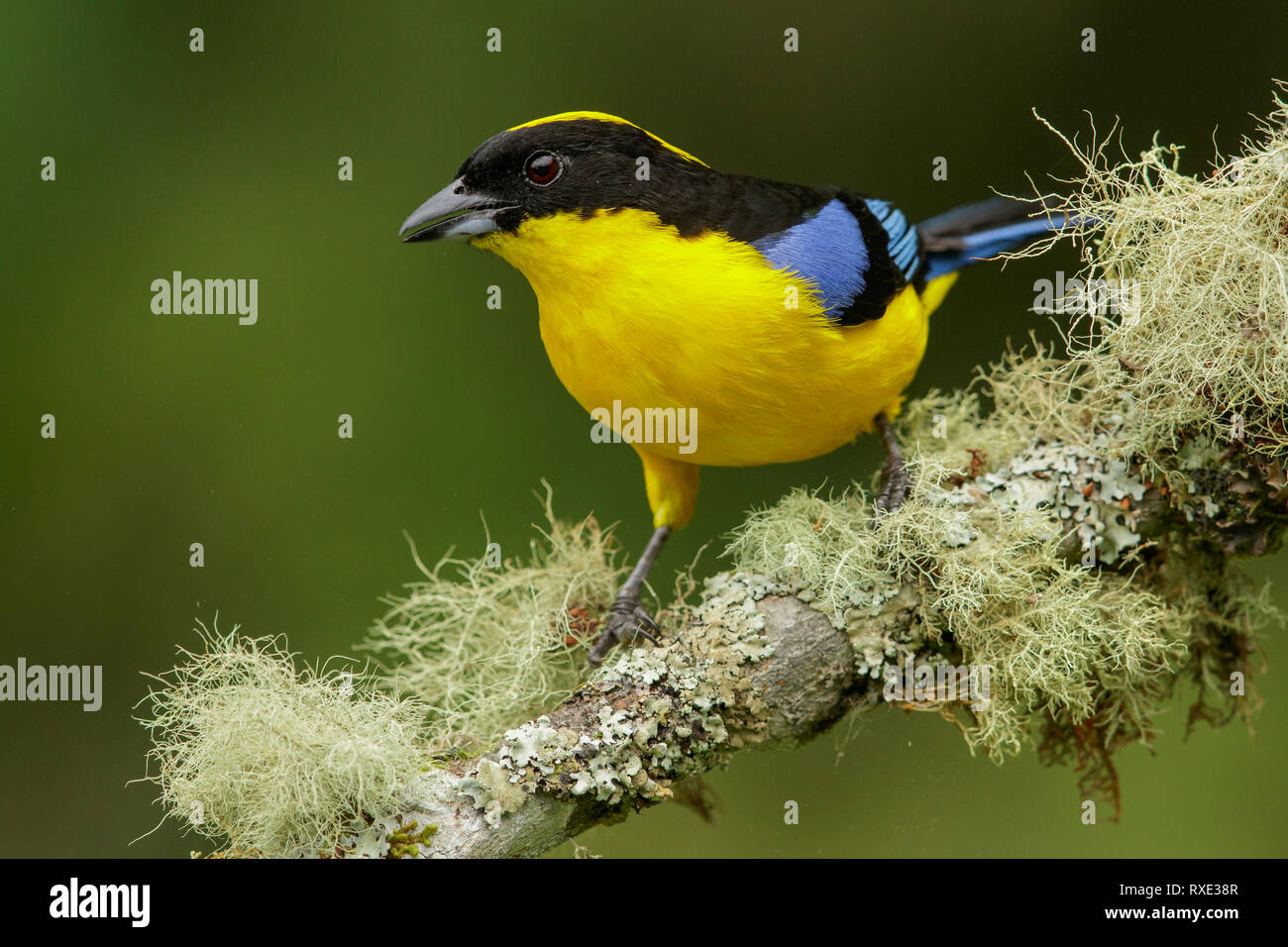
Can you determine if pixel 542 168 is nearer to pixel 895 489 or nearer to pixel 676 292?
pixel 676 292

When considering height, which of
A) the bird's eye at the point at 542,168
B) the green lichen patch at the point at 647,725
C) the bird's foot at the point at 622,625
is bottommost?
the green lichen patch at the point at 647,725

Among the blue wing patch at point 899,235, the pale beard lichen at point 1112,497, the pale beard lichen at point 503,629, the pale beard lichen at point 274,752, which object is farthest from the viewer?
the blue wing patch at point 899,235

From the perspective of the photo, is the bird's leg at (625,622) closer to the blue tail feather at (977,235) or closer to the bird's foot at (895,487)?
the bird's foot at (895,487)

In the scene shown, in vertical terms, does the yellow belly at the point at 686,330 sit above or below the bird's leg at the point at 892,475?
above

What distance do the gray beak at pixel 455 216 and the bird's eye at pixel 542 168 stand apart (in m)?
0.08

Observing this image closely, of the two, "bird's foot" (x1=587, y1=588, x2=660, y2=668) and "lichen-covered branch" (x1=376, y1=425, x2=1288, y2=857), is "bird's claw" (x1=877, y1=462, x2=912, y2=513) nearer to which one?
"lichen-covered branch" (x1=376, y1=425, x2=1288, y2=857)

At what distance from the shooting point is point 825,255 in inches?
103

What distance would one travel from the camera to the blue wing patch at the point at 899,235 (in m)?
2.95

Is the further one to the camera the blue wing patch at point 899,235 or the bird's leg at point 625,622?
the blue wing patch at point 899,235

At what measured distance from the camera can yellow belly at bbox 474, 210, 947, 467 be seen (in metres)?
2.38

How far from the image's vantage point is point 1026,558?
7.21ft

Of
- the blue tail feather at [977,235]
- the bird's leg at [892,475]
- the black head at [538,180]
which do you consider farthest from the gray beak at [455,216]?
the blue tail feather at [977,235]

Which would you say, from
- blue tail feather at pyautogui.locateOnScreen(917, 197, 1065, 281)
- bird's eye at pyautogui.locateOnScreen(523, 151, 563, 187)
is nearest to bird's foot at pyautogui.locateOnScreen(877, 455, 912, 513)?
blue tail feather at pyautogui.locateOnScreen(917, 197, 1065, 281)

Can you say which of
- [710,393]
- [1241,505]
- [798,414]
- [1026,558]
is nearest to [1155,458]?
[1241,505]
